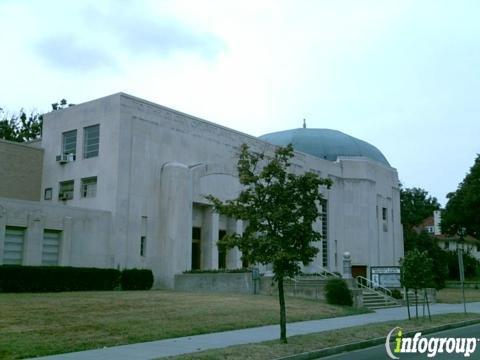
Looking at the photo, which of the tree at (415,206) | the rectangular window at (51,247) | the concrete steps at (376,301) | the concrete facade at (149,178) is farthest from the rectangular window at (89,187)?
the tree at (415,206)

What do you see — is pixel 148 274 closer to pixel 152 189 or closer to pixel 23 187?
pixel 152 189

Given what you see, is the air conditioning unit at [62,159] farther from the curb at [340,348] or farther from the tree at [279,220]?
the curb at [340,348]

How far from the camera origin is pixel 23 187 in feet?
119

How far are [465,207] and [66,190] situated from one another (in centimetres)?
4169

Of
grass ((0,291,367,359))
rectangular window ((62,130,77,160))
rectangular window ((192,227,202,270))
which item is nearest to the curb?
grass ((0,291,367,359))

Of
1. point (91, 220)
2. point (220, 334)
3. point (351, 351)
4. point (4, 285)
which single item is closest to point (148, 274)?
point (91, 220)

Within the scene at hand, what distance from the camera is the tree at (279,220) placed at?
14.0 m

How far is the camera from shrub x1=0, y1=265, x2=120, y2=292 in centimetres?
2527

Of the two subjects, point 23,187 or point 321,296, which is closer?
point 321,296

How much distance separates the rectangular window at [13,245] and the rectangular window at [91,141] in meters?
7.99

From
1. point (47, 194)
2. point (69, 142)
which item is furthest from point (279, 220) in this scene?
point (47, 194)

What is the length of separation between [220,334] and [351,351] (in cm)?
380

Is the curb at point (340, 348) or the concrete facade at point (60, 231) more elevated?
the concrete facade at point (60, 231)

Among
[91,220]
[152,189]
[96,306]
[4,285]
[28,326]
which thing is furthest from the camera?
[152,189]
